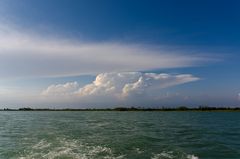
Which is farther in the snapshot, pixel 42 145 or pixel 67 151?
pixel 42 145

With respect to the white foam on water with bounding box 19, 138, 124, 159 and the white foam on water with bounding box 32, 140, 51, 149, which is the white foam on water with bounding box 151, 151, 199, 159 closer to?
A: the white foam on water with bounding box 19, 138, 124, 159

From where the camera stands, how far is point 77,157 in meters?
21.0

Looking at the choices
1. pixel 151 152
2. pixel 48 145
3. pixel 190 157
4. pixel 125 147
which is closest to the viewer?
pixel 190 157

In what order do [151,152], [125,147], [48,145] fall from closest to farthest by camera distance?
[151,152], [125,147], [48,145]

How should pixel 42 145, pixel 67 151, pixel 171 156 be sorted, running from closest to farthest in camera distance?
pixel 171 156 < pixel 67 151 < pixel 42 145

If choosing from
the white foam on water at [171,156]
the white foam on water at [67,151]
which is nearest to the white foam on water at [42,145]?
the white foam on water at [67,151]

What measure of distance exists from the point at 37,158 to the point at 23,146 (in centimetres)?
574

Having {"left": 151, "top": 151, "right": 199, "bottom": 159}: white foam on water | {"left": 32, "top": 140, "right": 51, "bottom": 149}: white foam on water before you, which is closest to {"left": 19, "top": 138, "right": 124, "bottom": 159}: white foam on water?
{"left": 32, "top": 140, "right": 51, "bottom": 149}: white foam on water

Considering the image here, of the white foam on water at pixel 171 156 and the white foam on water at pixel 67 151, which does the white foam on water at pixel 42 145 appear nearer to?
the white foam on water at pixel 67 151

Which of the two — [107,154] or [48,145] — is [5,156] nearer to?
[48,145]

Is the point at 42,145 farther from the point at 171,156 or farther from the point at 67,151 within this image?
the point at 171,156

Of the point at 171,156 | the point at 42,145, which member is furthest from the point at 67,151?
the point at 171,156

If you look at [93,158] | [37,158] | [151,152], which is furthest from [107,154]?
[37,158]

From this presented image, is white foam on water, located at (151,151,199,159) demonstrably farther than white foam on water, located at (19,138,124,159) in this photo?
No
